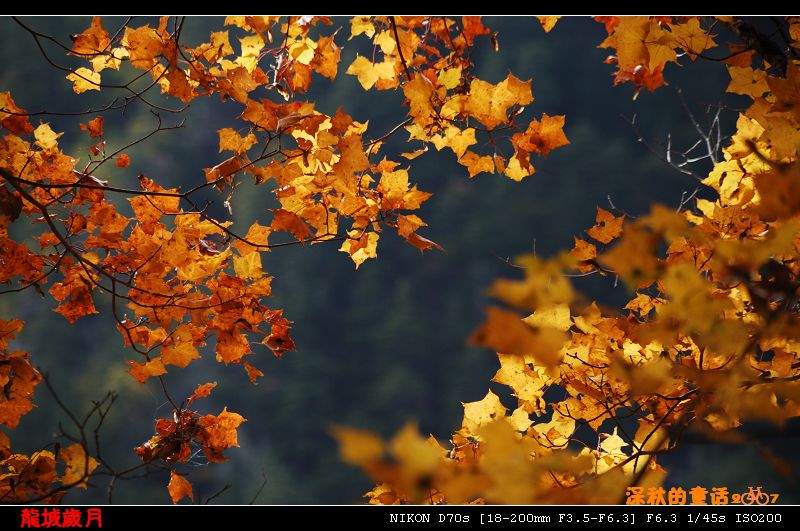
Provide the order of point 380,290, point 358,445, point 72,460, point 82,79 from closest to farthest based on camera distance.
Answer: point 358,445 < point 72,460 < point 82,79 < point 380,290

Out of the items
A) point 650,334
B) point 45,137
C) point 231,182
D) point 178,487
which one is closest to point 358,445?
point 650,334

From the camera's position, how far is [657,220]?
486mm

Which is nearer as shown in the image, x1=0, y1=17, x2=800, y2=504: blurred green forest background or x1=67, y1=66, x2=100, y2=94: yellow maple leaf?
x1=67, y1=66, x2=100, y2=94: yellow maple leaf

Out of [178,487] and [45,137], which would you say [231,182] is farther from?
[178,487]

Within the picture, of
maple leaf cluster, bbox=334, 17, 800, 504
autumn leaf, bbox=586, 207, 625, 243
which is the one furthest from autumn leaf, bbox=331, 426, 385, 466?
autumn leaf, bbox=586, 207, 625, 243

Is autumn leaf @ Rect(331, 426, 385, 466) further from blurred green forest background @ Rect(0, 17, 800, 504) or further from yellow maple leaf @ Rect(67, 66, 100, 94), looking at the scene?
blurred green forest background @ Rect(0, 17, 800, 504)

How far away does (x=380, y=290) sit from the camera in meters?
14.9

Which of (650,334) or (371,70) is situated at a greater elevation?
(371,70)

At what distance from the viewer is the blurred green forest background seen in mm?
12781

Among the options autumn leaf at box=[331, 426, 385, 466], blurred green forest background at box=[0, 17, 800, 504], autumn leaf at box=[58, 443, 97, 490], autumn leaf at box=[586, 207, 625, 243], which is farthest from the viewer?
blurred green forest background at box=[0, 17, 800, 504]

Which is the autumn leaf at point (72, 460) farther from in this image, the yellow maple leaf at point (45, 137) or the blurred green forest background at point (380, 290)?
the blurred green forest background at point (380, 290)

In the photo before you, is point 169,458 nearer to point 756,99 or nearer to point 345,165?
point 345,165

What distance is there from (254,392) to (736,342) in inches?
568

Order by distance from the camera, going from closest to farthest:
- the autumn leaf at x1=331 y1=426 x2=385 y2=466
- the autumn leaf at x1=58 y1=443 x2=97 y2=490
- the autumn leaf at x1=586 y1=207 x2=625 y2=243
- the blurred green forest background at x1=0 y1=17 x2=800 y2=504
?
the autumn leaf at x1=331 y1=426 x2=385 y2=466, the autumn leaf at x1=58 y1=443 x2=97 y2=490, the autumn leaf at x1=586 y1=207 x2=625 y2=243, the blurred green forest background at x1=0 y1=17 x2=800 y2=504
